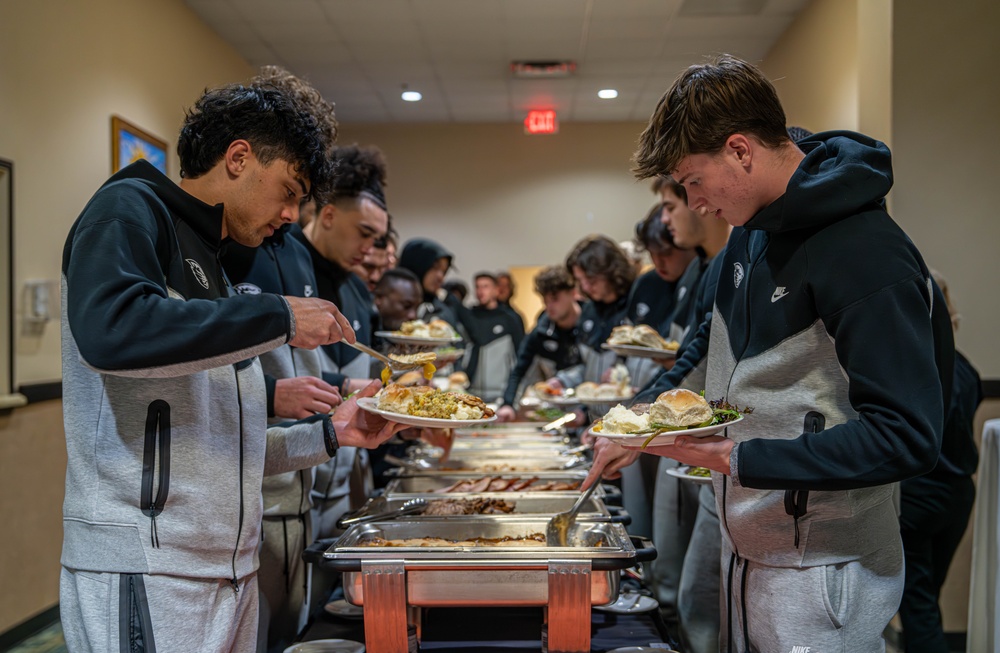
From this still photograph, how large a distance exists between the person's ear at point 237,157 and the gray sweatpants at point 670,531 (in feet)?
6.13

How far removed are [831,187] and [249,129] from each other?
1.02 meters

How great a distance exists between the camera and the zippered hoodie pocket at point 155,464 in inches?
46.6

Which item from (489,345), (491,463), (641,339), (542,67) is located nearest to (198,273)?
(491,463)

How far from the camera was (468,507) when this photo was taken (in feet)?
6.54

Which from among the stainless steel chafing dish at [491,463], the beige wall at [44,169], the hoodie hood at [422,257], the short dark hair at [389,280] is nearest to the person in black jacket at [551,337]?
the short dark hair at [389,280]

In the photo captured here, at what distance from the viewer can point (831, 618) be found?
1.30m

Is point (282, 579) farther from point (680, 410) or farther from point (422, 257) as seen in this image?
point (422, 257)

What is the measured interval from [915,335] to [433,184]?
25.2 feet

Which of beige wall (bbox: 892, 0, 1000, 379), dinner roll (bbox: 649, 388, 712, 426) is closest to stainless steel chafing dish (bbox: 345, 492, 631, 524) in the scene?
dinner roll (bbox: 649, 388, 712, 426)

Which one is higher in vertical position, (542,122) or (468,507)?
(542,122)

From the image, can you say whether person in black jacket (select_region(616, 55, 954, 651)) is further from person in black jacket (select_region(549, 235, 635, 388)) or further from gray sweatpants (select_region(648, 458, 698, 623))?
person in black jacket (select_region(549, 235, 635, 388))

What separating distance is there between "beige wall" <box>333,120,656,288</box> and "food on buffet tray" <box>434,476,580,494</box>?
6318mm

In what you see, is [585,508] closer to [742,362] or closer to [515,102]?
[742,362]

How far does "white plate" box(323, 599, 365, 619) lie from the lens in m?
1.68
